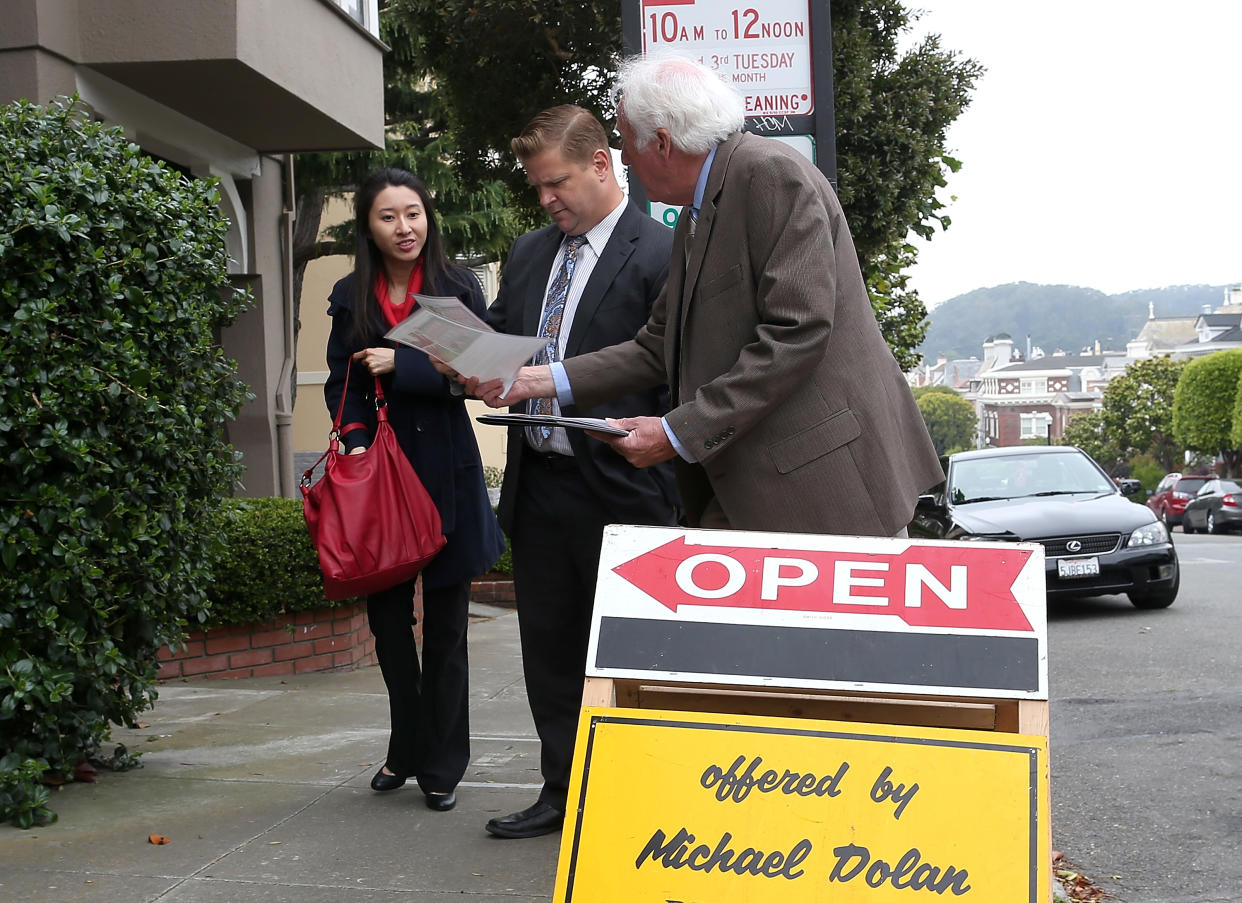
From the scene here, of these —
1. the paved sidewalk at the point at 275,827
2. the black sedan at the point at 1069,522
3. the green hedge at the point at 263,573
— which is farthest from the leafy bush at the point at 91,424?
the black sedan at the point at 1069,522

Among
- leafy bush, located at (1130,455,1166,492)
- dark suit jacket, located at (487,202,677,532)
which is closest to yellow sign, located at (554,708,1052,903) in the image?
dark suit jacket, located at (487,202,677,532)

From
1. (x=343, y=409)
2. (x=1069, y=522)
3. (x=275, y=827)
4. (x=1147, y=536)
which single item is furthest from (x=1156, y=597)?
(x=275, y=827)

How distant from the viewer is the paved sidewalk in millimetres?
3555

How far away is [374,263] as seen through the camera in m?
4.42

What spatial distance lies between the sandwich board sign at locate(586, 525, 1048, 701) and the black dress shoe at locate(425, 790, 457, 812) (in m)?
2.01

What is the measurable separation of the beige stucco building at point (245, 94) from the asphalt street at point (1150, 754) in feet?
17.4

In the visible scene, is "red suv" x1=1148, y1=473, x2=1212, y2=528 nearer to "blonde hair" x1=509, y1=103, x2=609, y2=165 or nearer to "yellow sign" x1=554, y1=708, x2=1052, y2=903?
"blonde hair" x1=509, y1=103, x2=609, y2=165

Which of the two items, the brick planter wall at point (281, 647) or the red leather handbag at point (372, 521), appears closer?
the red leather handbag at point (372, 521)

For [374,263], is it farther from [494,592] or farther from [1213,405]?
[1213,405]

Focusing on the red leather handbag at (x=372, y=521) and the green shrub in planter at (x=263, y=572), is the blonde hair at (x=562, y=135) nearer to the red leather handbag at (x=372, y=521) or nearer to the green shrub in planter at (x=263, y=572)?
the red leather handbag at (x=372, y=521)

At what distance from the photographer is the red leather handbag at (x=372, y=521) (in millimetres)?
4145

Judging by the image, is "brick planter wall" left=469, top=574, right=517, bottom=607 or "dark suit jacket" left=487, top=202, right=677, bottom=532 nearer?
"dark suit jacket" left=487, top=202, right=677, bottom=532

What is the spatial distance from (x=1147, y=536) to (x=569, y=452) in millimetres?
8729

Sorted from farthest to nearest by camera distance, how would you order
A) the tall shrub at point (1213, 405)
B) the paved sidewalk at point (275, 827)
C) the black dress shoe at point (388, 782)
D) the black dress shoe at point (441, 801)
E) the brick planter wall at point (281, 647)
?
1. the tall shrub at point (1213, 405)
2. the brick planter wall at point (281, 647)
3. the black dress shoe at point (388, 782)
4. the black dress shoe at point (441, 801)
5. the paved sidewalk at point (275, 827)
